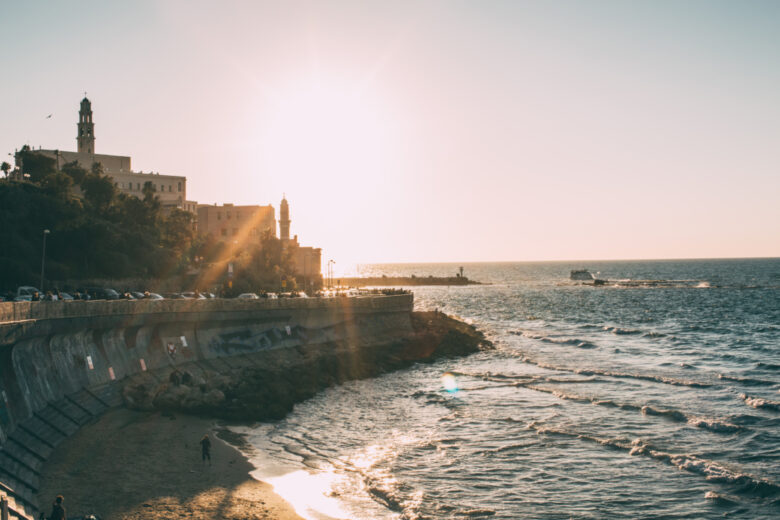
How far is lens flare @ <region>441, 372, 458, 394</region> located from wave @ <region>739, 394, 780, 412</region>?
19864 mm

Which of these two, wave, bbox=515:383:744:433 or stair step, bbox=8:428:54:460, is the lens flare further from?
stair step, bbox=8:428:54:460

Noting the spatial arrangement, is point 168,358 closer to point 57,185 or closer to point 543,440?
point 543,440

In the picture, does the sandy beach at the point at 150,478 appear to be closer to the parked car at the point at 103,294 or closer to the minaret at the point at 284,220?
the parked car at the point at 103,294

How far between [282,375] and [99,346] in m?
13.8

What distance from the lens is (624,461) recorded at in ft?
105

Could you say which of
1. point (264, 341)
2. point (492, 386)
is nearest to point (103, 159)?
point (264, 341)

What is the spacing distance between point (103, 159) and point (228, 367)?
84.7 m

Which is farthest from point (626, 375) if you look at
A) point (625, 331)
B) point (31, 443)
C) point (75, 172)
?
point (75, 172)

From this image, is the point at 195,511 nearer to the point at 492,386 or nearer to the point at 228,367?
the point at 228,367

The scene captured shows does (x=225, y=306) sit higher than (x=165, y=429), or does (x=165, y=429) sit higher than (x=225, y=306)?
(x=225, y=306)

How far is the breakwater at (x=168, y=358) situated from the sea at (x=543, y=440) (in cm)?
357

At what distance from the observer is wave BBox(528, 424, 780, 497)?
2795 cm

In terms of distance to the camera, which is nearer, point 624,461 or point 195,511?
point 195,511

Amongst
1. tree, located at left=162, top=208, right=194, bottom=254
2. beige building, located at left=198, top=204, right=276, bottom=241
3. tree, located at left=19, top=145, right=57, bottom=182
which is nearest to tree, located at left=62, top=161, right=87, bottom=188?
tree, located at left=19, top=145, right=57, bottom=182
